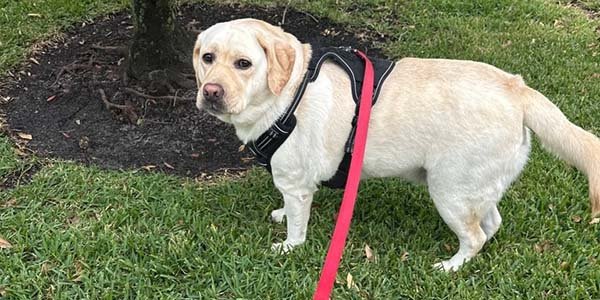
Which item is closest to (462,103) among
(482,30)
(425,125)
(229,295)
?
(425,125)

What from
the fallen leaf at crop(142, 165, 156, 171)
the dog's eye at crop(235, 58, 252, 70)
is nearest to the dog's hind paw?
the dog's eye at crop(235, 58, 252, 70)

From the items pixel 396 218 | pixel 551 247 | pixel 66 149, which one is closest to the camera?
pixel 551 247

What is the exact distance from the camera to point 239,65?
3.19 meters

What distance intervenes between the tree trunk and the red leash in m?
2.69

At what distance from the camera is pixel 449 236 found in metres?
4.09

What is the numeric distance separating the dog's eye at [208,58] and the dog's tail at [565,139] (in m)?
1.64

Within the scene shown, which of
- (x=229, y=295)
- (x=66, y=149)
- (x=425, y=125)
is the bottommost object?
(x=66, y=149)

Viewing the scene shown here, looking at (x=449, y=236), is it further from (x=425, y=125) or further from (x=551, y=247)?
(x=425, y=125)

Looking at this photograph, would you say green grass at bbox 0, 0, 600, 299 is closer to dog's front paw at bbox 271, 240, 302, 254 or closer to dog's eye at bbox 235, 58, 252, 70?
dog's front paw at bbox 271, 240, 302, 254

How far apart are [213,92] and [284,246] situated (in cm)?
122

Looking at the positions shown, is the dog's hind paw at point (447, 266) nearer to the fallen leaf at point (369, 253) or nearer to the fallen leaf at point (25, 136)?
the fallen leaf at point (369, 253)

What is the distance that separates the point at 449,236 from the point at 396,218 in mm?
369

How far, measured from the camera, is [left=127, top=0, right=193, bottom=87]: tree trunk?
5.52 meters

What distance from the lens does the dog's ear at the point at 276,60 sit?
319 cm
